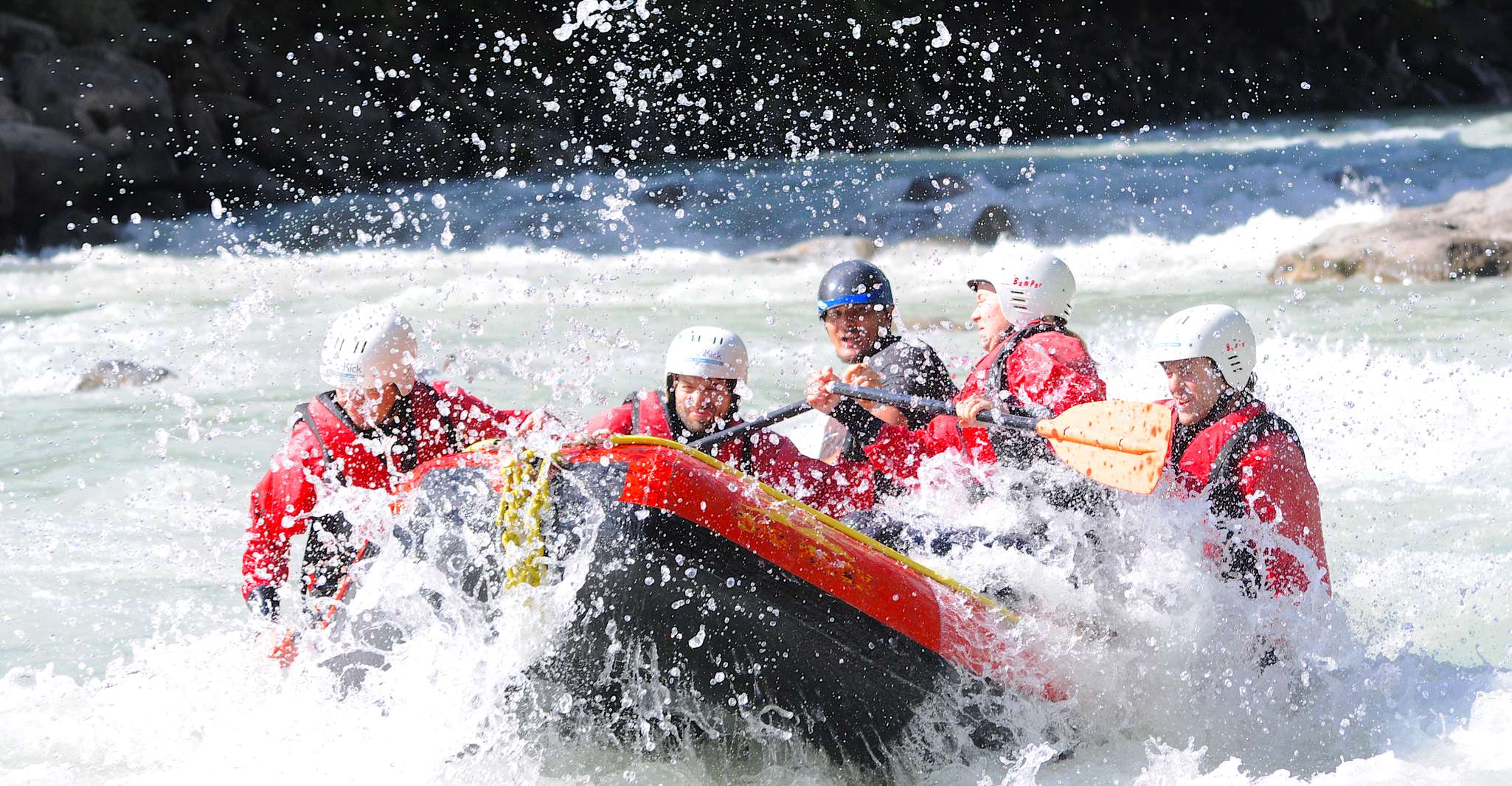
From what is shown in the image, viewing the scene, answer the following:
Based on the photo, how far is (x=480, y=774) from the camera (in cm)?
467

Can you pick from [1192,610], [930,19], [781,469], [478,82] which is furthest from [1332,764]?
[930,19]

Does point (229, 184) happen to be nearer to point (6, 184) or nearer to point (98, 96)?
point (98, 96)

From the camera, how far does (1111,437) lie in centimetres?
459

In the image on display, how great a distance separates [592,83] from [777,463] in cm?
2168

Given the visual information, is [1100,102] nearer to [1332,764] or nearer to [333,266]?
[333,266]

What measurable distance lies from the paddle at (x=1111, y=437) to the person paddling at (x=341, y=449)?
1.58 m

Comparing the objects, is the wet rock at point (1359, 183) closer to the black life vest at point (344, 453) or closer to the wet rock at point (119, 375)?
the wet rock at point (119, 375)

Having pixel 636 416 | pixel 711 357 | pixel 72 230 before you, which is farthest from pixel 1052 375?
pixel 72 230

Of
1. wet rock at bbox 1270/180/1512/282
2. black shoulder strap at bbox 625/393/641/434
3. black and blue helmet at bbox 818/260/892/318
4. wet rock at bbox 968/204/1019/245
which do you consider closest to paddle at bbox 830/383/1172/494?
black and blue helmet at bbox 818/260/892/318

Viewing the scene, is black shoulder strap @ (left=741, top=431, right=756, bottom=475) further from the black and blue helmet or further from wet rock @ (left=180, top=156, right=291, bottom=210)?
wet rock @ (left=180, top=156, right=291, bottom=210)

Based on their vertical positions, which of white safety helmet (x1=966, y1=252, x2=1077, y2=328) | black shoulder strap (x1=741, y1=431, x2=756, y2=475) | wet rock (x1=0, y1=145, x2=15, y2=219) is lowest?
black shoulder strap (x1=741, y1=431, x2=756, y2=475)

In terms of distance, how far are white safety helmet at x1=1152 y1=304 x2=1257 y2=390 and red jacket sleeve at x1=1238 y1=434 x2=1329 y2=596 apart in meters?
0.27

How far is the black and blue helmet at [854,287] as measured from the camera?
5.35m

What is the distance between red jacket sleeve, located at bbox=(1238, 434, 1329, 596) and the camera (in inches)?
178
